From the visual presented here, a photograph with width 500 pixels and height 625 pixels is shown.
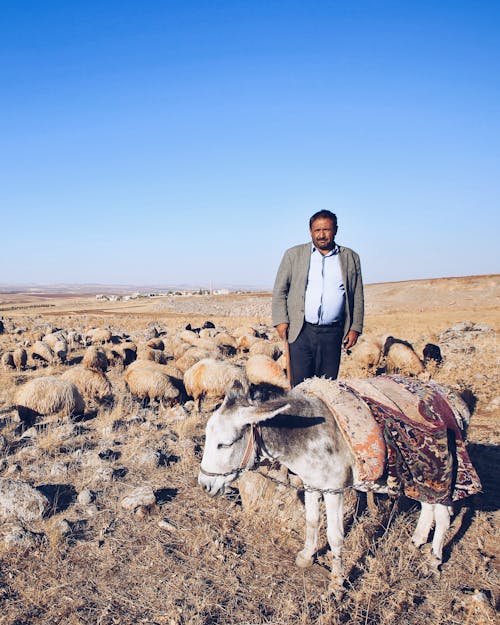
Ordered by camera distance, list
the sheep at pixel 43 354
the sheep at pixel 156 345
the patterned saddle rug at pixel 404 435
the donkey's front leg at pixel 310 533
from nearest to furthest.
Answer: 1. the patterned saddle rug at pixel 404 435
2. the donkey's front leg at pixel 310 533
3. the sheep at pixel 43 354
4. the sheep at pixel 156 345

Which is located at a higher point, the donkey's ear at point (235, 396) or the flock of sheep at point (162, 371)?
the donkey's ear at point (235, 396)

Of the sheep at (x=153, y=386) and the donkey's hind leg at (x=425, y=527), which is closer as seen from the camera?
the donkey's hind leg at (x=425, y=527)

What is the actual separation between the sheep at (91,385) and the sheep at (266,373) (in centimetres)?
322

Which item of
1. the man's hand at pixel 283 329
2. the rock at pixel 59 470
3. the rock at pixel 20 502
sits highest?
the man's hand at pixel 283 329

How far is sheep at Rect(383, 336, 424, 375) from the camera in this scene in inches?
442

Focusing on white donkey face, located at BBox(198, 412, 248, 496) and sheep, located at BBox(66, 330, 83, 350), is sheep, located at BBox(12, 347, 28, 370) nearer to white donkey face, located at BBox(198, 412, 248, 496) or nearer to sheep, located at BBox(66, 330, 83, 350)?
sheep, located at BBox(66, 330, 83, 350)

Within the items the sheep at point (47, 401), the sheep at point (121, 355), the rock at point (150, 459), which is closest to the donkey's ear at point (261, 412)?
the rock at point (150, 459)

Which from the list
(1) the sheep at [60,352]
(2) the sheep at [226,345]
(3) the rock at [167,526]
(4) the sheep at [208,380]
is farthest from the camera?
(2) the sheep at [226,345]

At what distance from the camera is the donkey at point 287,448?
3.19m

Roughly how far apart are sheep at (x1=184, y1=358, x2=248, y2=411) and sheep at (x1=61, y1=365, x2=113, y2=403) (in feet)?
5.68

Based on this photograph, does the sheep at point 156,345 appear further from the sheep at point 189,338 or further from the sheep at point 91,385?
the sheep at point 91,385

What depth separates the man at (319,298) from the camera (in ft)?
14.6

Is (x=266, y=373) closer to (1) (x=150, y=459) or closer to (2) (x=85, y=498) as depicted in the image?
(1) (x=150, y=459)

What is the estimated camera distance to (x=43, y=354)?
14914mm
